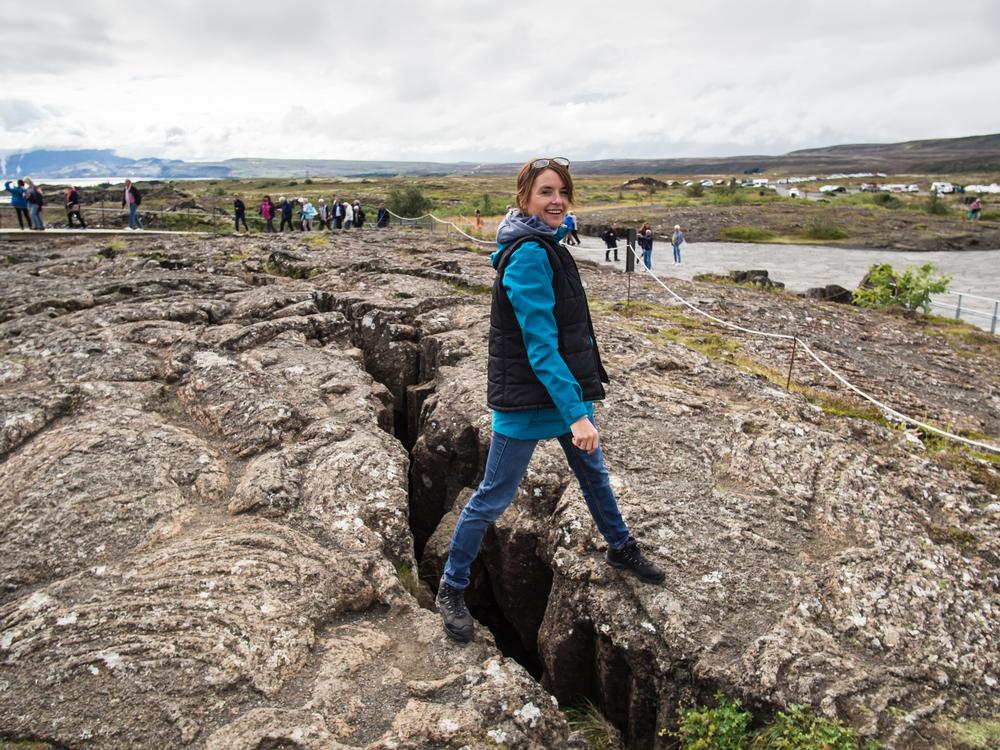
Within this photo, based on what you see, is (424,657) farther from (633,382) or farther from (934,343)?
(934,343)

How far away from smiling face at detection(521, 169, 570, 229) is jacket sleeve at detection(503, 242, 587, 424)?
301 millimetres

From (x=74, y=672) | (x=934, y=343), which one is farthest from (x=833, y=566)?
(x=934, y=343)

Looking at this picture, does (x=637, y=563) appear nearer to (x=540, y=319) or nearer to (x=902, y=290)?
(x=540, y=319)

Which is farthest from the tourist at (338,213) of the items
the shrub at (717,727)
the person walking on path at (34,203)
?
the shrub at (717,727)

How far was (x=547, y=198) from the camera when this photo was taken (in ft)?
16.7

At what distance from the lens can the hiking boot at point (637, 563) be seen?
6148 mm

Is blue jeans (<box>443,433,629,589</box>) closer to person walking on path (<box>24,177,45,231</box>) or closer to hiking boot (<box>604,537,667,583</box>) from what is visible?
hiking boot (<box>604,537,667,583</box>)

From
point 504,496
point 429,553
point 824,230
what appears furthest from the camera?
point 824,230

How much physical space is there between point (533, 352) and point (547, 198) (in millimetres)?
1175

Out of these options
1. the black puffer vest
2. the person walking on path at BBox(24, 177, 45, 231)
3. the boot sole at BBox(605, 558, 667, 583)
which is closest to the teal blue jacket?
the black puffer vest

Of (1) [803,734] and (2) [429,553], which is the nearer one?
(1) [803,734]

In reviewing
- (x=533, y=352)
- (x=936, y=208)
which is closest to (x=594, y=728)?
(x=533, y=352)

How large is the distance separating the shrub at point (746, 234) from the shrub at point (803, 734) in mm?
65183

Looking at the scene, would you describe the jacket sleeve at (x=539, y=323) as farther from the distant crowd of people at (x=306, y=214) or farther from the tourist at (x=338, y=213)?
the tourist at (x=338, y=213)
